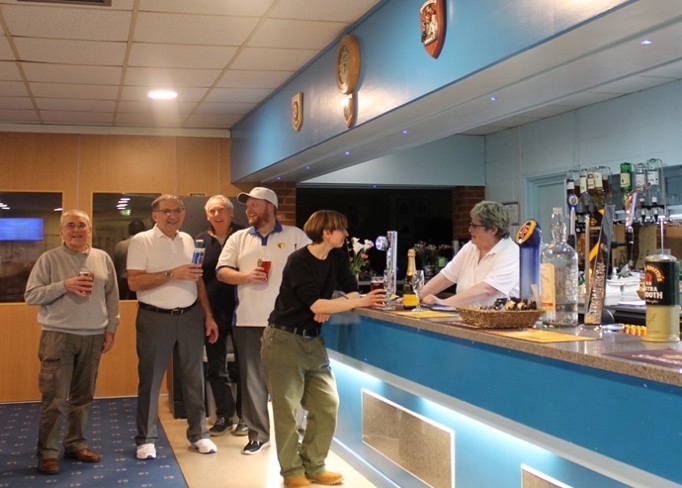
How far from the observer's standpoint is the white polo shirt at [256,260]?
16.0 feet

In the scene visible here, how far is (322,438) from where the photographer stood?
421 centimetres

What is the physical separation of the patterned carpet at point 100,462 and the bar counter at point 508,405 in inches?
47.7

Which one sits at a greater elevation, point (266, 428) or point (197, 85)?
point (197, 85)

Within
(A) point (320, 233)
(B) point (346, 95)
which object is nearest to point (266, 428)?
(A) point (320, 233)

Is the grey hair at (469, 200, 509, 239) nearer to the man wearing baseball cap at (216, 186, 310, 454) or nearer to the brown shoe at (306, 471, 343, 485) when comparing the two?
the man wearing baseball cap at (216, 186, 310, 454)

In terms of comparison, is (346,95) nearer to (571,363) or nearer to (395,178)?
(571,363)

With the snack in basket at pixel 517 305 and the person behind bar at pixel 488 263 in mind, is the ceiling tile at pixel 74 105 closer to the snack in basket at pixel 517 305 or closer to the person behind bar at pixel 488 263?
the person behind bar at pixel 488 263

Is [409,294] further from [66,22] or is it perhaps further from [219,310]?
[66,22]

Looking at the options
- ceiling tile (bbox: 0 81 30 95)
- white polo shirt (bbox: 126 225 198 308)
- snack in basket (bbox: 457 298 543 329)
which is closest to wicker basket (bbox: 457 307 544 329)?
snack in basket (bbox: 457 298 543 329)

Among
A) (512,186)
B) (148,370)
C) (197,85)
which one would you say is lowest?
(148,370)

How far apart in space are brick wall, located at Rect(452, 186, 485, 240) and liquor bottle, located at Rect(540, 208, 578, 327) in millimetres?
5267

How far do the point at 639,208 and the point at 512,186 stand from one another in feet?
6.76

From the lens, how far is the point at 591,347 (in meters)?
2.43

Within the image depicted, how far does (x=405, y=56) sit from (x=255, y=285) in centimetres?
188
